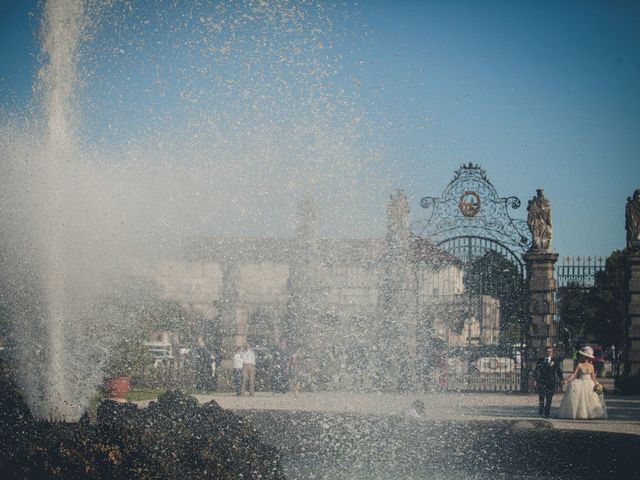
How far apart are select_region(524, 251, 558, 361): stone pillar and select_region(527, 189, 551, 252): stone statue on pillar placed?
27 centimetres

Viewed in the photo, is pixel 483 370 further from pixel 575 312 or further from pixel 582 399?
pixel 575 312

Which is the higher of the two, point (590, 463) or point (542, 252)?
point (542, 252)

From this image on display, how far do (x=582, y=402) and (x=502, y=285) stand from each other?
643 centimetres

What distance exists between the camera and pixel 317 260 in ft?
70.4

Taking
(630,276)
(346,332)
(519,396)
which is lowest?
(519,396)

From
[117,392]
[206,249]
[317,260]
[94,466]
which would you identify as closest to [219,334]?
[206,249]

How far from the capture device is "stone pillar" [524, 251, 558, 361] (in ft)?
71.9

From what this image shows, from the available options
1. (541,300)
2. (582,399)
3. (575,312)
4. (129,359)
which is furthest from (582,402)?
(575,312)

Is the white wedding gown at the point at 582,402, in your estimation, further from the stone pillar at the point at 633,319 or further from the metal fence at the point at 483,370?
the stone pillar at the point at 633,319

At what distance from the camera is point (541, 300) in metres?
22.1

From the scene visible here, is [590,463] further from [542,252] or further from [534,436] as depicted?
[542,252]

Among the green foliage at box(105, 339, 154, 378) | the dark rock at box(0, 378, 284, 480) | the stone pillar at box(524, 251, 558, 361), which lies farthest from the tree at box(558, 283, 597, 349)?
the dark rock at box(0, 378, 284, 480)

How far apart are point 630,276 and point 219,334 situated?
11.7 metres

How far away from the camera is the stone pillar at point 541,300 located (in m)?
21.9
